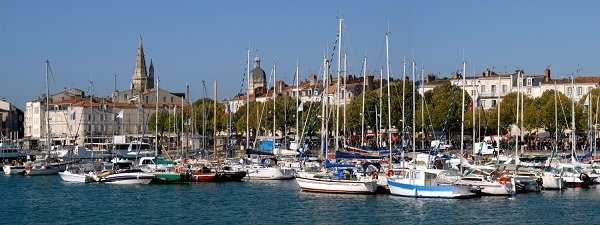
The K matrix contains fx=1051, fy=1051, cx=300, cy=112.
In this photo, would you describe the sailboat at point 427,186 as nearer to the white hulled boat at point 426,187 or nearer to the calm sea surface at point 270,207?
the white hulled boat at point 426,187

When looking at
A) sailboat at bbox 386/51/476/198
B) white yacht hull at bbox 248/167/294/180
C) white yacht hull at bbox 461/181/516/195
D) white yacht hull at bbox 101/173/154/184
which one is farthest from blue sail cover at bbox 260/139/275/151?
white yacht hull at bbox 461/181/516/195

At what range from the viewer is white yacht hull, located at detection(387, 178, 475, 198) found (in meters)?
50.1

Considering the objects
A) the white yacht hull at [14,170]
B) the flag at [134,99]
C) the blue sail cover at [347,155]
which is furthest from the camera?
the flag at [134,99]

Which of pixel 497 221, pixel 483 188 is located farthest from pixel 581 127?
pixel 497 221

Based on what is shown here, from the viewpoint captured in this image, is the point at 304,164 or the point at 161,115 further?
the point at 161,115

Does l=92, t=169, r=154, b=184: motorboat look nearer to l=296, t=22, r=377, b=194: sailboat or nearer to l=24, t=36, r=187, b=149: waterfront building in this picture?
l=296, t=22, r=377, b=194: sailboat

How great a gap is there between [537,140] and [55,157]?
42661 millimetres

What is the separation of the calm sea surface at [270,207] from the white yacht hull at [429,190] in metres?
0.53

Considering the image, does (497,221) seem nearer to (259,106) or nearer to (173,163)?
(173,163)

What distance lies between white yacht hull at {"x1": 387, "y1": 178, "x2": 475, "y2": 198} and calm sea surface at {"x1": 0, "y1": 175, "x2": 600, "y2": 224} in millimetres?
526

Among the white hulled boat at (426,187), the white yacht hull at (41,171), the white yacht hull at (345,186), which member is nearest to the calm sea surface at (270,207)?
the white yacht hull at (345,186)

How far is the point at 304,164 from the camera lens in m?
64.9

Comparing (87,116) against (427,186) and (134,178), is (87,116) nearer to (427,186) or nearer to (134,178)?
(134,178)

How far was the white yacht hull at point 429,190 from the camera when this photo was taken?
50.1 metres
